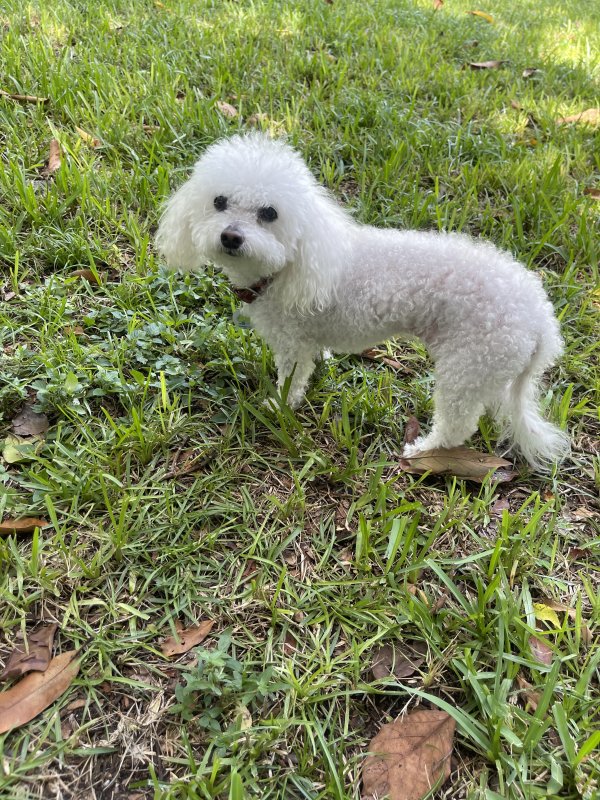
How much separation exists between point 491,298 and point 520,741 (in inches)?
54.1

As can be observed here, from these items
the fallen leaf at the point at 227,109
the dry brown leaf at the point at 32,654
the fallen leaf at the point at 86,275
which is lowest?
the dry brown leaf at the point at 32,654

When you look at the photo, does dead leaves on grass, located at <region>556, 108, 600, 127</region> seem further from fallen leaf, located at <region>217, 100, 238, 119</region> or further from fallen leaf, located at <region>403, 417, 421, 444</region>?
fallen leaf, located at <region>403, 417, 421, 444</region>

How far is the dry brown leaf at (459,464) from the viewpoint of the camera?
211 centimetres

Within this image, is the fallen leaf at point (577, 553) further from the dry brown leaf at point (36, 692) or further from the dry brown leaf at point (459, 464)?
the dry brown leaf at point (36, 692)

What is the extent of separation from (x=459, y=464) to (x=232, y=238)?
50.3 inches

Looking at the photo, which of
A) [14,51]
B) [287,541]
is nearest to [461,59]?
[14,51]

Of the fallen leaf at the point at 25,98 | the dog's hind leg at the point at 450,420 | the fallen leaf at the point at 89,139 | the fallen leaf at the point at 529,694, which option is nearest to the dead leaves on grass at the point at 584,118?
the dog's hind leg at the point at 450,420

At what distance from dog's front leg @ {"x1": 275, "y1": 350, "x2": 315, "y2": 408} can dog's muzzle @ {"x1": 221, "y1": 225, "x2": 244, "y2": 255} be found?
583mm

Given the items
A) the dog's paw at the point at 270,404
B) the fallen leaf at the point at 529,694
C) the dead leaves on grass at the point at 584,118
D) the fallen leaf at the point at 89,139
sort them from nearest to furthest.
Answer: the fallen leaf at the point at 529,694, the dog's paw at the point at 270,404, the fallen leaf at the point at 89,139, the dead leaves on grass at the point at 584,118

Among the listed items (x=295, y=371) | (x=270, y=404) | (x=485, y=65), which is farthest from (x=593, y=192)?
(x=270, y=404)

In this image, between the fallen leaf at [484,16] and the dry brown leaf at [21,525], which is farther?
the fallen leaf at [484,16]

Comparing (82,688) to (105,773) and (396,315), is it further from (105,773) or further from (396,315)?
(396,315)

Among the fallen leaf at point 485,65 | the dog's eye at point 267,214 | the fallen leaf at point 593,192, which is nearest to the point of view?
the dog's eye at point 267,214

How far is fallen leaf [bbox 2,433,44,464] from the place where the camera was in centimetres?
190
